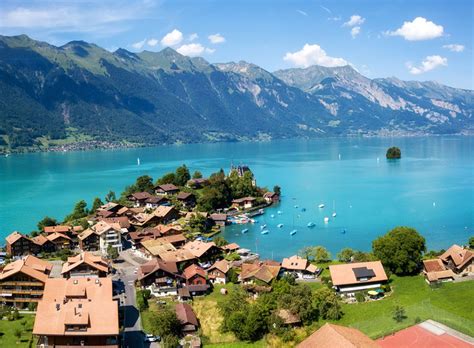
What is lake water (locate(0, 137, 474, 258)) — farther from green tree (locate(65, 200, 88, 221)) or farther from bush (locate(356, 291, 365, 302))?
bush (locate(356, 291, 365, 302))

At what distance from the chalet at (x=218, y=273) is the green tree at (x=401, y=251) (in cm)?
1196

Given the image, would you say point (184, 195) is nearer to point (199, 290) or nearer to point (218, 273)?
point (218, 273)

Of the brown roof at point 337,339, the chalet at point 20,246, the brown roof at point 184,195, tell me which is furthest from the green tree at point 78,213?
the brown roof at point 337,339

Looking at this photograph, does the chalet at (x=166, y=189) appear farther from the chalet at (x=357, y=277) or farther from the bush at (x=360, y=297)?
the bush at (x=360, y=297)

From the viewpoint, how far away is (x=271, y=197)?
77.9m

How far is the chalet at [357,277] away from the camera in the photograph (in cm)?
3388

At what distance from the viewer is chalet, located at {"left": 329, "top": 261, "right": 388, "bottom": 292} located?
33.9m

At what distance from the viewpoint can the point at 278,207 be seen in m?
74.5

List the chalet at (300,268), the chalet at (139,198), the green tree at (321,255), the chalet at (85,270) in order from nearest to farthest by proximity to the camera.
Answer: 1. the chalet at (85,270)
2. the chalet at (300,268)
3. the green tree at (321,255)
4. the chalet at (139,198)

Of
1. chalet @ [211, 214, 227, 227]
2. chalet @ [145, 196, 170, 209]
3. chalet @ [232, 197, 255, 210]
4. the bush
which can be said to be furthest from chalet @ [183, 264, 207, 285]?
chalet @ [232, 197, 255, 210]

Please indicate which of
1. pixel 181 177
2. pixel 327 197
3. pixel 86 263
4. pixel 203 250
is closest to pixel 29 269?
pixel 86 263

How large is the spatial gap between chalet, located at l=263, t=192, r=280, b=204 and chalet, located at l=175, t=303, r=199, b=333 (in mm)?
47187

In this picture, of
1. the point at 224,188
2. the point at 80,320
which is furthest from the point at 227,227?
the point at 80,320

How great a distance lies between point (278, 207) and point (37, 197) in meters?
44.3
